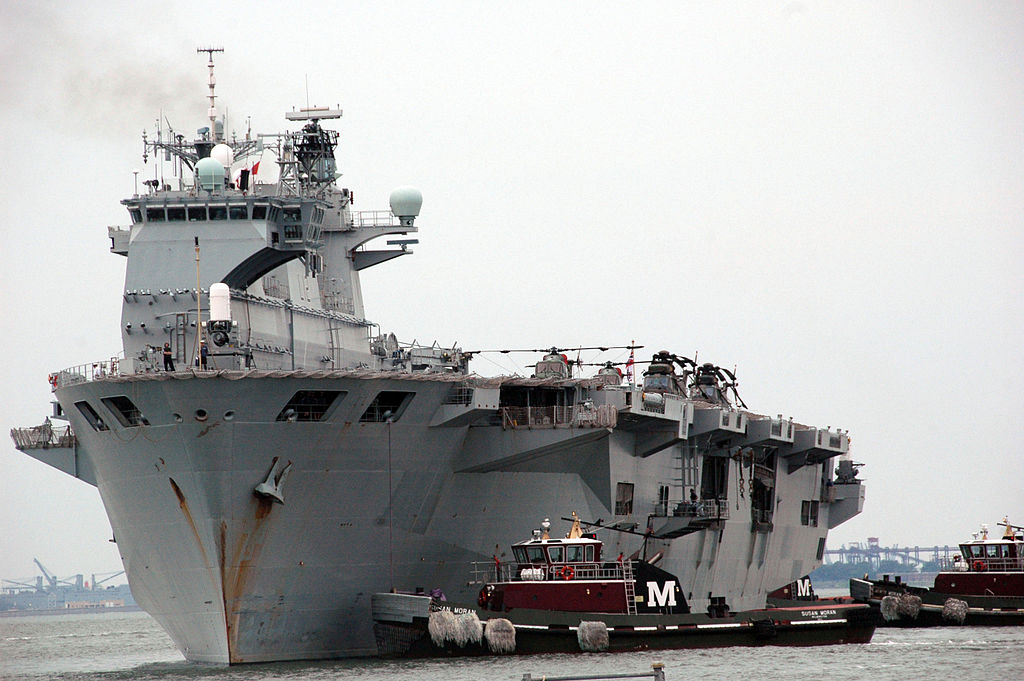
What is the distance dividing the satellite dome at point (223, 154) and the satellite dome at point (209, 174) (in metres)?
1.45

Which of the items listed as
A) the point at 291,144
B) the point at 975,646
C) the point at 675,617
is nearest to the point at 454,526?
the point at 675,617

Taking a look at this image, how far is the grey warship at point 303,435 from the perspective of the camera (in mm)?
29781

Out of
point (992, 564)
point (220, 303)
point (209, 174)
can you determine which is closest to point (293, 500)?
point (220, 303)

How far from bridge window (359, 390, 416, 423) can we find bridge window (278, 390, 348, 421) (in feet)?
2.95

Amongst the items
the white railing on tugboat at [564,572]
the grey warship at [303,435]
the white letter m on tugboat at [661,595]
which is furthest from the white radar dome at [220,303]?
the white letter m on tugboat at [661,595]

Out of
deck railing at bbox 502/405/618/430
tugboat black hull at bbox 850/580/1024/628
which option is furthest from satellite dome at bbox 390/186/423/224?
tugboat black hull at bbox 850/580/1024/628

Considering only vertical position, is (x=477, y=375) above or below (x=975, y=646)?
above

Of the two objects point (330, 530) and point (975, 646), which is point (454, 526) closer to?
point (330, 530)

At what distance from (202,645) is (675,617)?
9461mm

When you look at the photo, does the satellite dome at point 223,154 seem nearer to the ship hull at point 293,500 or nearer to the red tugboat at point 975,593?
the ship hull at point 293,500

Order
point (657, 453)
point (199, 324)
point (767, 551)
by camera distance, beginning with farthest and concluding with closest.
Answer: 1. point (767, 551)
2. point (657, 453)
3. point (199, 324)

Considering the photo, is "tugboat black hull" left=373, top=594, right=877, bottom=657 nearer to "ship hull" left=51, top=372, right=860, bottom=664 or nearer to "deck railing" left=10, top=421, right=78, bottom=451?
"ship hull" left=51, top=372, right=860, bottom=664

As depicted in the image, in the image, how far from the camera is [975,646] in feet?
119

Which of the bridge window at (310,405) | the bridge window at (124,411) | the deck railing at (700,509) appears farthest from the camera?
the deck railing at (700,509)
